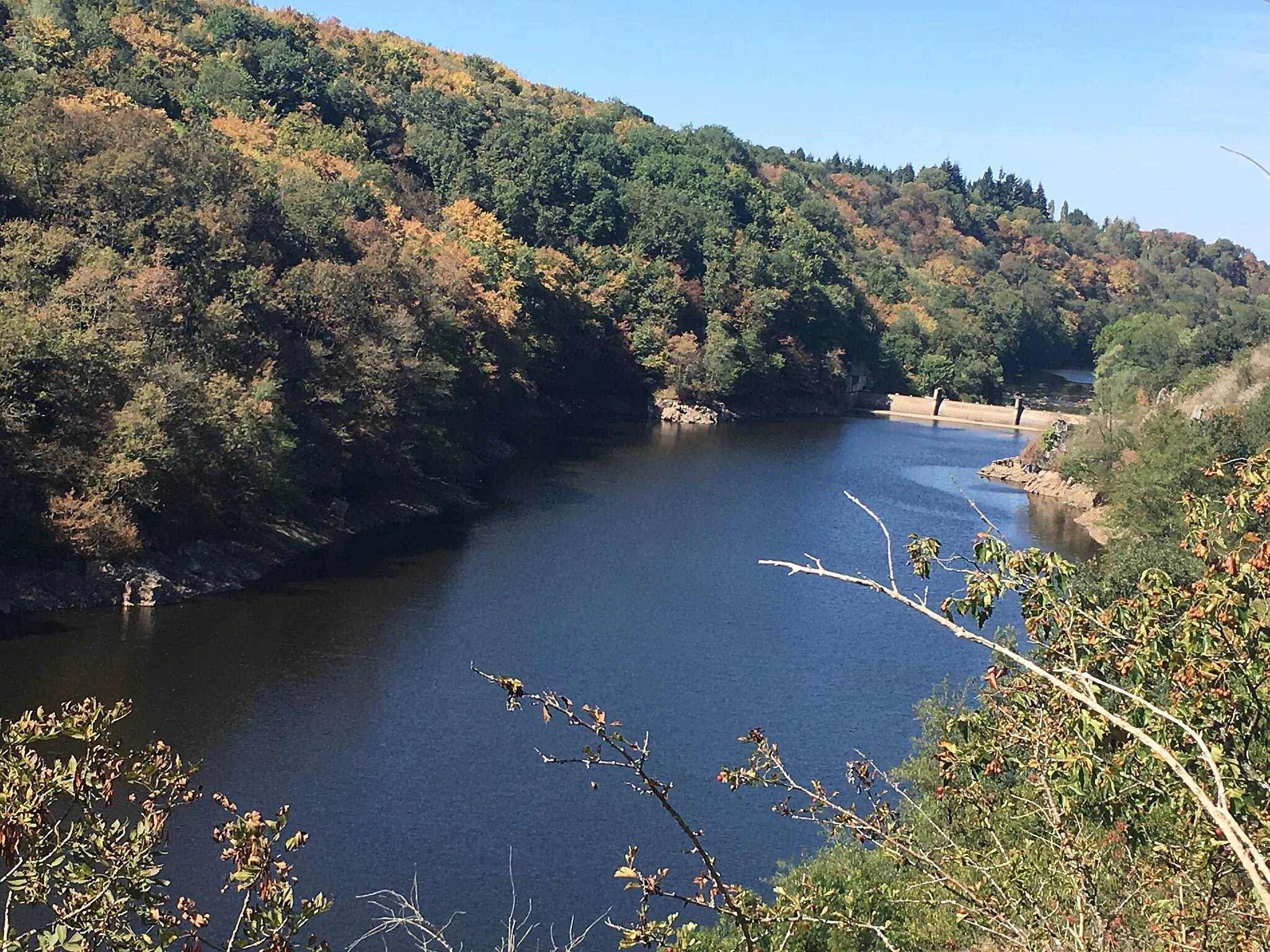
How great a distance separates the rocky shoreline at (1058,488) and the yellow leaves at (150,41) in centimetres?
4778

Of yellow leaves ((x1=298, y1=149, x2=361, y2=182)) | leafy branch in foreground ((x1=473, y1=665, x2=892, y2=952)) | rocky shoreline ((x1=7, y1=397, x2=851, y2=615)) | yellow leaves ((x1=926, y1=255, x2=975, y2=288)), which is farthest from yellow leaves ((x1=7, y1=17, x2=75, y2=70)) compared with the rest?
yellow leaves ((x1=926, y1=255, x2=975, y2=288))

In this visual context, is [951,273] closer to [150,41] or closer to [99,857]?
[150,41]

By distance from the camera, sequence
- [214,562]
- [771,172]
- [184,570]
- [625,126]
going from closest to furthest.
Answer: [184,570]
[214,562]
[625,126]
[771,172]

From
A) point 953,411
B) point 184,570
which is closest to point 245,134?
point 184,570

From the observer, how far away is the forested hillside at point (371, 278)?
3431cm

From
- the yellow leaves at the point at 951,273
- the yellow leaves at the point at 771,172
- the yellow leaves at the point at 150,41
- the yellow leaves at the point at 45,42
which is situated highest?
the yellow leaves at the point at 771,172

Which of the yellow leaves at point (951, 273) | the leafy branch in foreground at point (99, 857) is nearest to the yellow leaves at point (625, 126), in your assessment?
the yellow leaves at point (951, 273)

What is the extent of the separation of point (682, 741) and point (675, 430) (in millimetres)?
46775

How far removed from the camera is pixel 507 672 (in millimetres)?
28469

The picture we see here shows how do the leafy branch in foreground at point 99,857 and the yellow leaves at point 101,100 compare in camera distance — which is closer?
the leafy branch in foreground at point 99,857

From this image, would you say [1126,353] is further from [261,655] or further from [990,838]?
[990,838]

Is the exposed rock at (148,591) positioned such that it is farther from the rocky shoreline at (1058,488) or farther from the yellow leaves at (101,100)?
the rocky shoreline at (1058,488)

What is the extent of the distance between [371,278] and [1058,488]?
32.7 m

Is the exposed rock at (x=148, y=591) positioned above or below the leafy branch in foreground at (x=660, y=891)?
below
